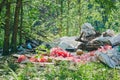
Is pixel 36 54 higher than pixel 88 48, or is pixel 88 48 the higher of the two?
pixel 36 54

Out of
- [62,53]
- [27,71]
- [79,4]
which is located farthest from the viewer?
[79,4]

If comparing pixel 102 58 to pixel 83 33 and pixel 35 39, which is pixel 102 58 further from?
pixel 35 39

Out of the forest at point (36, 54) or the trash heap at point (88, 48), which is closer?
the forest at point (36, 54)

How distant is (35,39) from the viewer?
27.5 m

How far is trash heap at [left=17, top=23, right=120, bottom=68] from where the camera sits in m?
15.2

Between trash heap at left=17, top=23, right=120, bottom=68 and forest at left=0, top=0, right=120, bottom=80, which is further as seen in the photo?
trash heap at left=17, top=23, right=120, bottom=68

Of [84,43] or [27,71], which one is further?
[84,43]

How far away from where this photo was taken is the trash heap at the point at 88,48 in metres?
15.2

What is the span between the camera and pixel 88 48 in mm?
23094

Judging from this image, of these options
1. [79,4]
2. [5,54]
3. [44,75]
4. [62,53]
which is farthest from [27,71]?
[79,4]

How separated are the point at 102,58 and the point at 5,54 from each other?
690 centimetres

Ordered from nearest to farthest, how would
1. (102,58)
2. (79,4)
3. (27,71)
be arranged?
(27,71) < (102,58) < (79,4)

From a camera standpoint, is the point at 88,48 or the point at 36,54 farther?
the point at 88,48

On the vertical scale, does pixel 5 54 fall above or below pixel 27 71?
below
